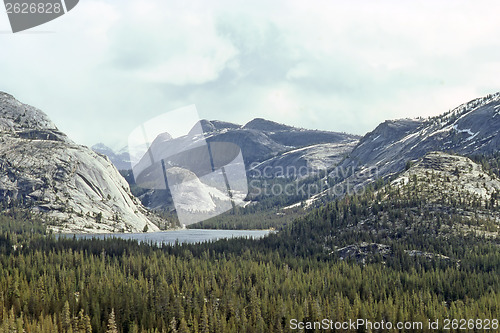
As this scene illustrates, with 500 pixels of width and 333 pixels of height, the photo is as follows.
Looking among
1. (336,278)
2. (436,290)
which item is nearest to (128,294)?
(336,278)

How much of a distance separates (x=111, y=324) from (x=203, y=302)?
32.6m

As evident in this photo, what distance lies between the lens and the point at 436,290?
152 metres

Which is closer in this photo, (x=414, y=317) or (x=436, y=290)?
(x=414, y=317)

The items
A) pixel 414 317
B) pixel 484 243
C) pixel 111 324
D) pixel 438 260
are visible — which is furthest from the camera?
pixel 484 243

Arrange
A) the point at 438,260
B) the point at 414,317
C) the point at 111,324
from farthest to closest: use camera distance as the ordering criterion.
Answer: the point at 438,260 < the point at 414,317 < the point at 111,324

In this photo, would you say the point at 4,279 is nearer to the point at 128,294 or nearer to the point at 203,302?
the point at 128,294

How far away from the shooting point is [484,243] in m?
193

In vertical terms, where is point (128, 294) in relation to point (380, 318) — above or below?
above

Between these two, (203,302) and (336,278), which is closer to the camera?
(203,302)

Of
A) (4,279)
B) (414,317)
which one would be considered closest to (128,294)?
(4,279)

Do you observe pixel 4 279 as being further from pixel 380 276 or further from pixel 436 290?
pixel 436 290

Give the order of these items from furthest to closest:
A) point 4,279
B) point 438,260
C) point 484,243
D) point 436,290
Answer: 1. point 484,243
2. point 438,260
3. point 436,290
4. point 4,279

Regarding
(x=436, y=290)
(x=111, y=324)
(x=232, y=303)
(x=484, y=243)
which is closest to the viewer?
(x=111, y=324)

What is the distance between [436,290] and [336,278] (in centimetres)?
3338
